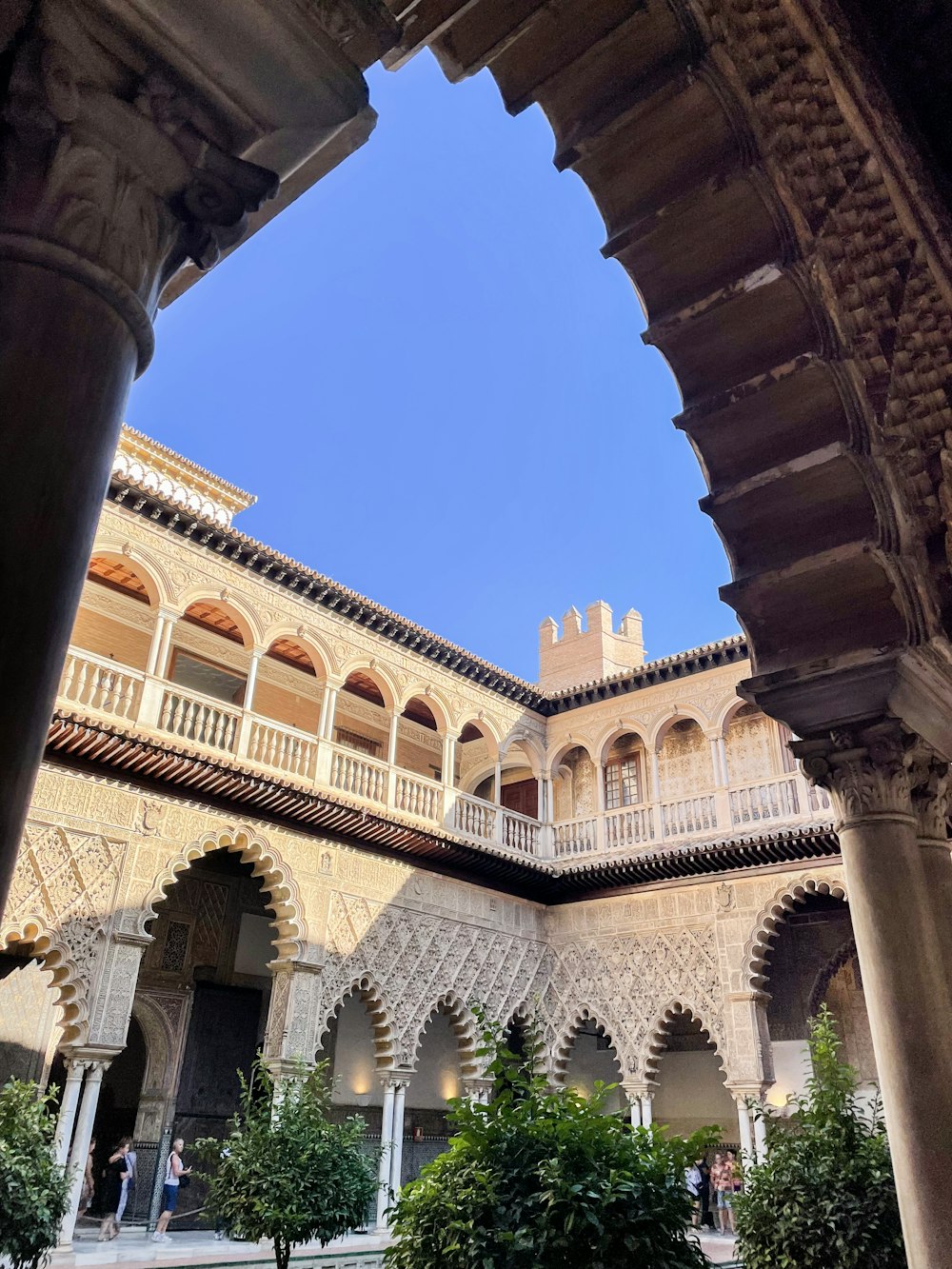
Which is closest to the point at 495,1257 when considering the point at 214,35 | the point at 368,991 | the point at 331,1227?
the point at 214,35

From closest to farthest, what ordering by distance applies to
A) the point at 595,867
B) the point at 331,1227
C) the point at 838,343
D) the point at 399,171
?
the point at 838,343 → the point at 331,1227 → the point at 595,867 → the point at 399,171

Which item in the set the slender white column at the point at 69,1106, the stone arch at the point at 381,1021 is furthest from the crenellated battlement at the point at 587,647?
the slender white column at the point at 69,1106

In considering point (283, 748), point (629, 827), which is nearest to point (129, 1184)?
point (283, 748)

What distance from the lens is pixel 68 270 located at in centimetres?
148

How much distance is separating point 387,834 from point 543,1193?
9366mm

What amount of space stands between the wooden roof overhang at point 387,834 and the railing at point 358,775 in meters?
0.52

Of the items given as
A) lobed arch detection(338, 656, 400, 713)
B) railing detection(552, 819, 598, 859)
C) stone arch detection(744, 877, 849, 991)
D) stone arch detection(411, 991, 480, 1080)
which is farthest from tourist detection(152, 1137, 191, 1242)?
stone arch detection(744, 877, 849, 991)

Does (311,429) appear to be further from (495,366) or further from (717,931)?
(717,931)

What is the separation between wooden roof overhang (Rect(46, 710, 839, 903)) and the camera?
988cm

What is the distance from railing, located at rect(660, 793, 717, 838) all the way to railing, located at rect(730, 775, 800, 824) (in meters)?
0.35

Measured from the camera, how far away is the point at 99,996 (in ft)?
30.8

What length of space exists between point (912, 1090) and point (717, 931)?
1021 centimetres

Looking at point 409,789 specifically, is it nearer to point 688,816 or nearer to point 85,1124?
point 688,816

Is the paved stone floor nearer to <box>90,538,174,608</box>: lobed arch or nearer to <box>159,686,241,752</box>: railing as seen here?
<box>159,686,241,752</box>: railing
